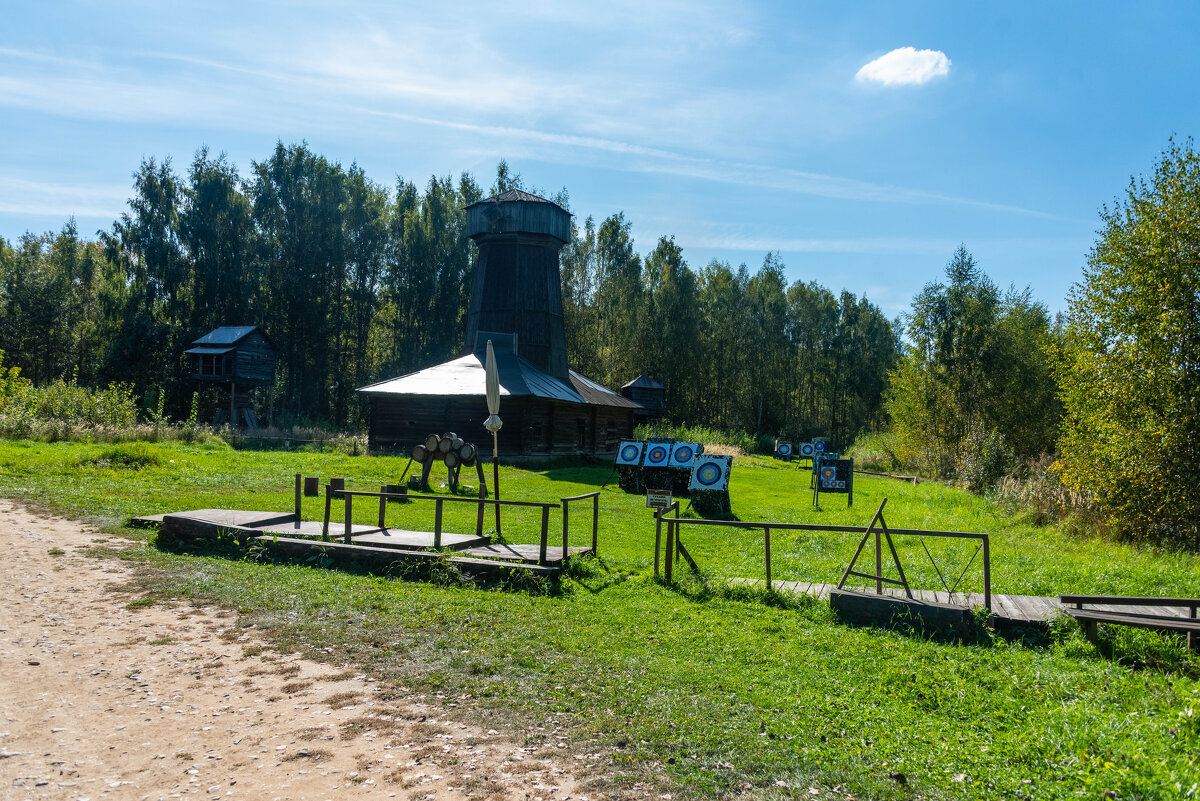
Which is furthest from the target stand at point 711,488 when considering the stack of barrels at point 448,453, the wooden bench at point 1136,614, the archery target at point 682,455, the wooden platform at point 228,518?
the wooden bench at point 1136,614

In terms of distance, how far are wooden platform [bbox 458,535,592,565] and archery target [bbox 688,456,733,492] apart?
6743 mm

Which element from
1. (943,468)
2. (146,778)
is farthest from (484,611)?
(943,468)

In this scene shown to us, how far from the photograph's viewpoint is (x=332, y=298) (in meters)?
49.1

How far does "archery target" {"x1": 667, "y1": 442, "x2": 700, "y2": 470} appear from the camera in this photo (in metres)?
20.9

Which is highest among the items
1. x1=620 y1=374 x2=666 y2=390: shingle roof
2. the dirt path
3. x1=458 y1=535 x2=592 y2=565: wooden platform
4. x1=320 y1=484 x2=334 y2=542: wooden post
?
x1=620 y1=374 x2=666 y2=390: shingle roof

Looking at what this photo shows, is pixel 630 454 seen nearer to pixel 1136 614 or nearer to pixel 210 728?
pixel 1136 614

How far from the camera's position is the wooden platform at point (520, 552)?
9.89m

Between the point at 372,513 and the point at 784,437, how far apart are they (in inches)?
1833

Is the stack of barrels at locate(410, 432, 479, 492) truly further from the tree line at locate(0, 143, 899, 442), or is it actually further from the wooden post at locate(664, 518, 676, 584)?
the tree line at locate(0, 143, 899, 442)

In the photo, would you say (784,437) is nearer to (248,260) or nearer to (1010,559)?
(248,260)

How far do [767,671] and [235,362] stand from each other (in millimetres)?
37172

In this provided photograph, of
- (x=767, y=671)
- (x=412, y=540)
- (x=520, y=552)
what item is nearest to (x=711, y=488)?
(x=520, y=552)

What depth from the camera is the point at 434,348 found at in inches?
1917

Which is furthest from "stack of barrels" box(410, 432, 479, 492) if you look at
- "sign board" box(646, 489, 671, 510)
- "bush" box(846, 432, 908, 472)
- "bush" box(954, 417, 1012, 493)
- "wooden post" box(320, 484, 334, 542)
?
"bush" box(846, 432, 908, 472)
